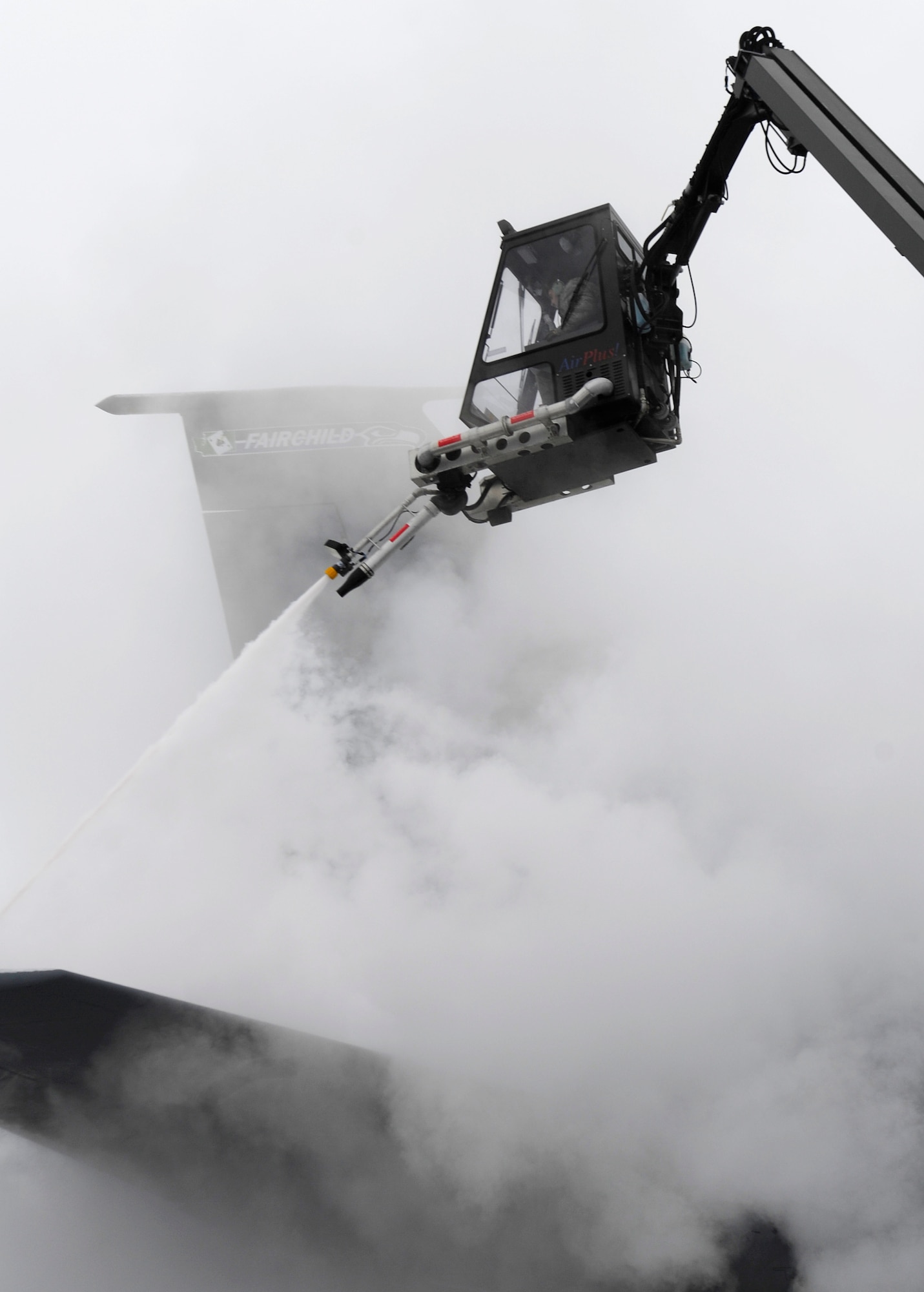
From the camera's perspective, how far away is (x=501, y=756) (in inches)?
604

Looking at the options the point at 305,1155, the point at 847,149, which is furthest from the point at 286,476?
the point at 847,149

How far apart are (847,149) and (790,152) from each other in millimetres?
965

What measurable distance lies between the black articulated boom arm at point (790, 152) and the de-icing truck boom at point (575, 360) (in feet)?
0.05

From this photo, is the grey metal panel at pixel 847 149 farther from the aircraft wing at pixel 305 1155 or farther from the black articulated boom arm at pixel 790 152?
the aircraft wing at pixel 305 1155

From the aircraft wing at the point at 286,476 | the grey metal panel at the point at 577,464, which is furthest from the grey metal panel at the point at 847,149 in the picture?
the aircraft wing at the point at 286,476

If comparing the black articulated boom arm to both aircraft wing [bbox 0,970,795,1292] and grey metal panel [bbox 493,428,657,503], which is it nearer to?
grey metal panel [bbox 493,428,657,503]

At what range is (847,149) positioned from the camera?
536 cm

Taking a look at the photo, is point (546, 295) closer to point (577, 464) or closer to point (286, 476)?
point (577, 464)

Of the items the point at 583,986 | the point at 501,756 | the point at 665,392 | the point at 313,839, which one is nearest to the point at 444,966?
the point at 583,986

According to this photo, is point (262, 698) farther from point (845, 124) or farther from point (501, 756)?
point (845, 124)

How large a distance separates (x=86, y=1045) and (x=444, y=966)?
14.0ft

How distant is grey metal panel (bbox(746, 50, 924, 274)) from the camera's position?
4.88 meters

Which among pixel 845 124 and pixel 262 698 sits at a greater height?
pixel 262 698

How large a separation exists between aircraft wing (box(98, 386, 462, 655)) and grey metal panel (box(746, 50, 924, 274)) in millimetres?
10344
